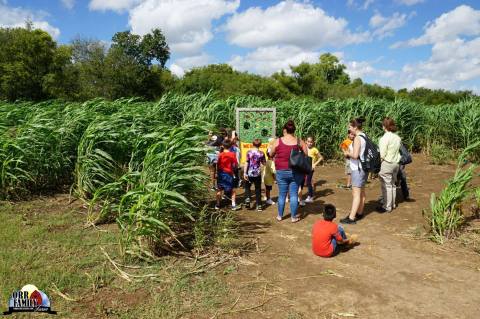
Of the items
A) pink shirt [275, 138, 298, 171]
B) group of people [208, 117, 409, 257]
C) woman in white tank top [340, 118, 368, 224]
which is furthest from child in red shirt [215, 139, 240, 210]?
woman in white tank top [340, 118, 368, 224]

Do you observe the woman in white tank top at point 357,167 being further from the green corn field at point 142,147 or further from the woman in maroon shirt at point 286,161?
the green corn field at point 142,147

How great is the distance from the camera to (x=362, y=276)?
4.10 m

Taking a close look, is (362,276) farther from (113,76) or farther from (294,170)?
(113,76)

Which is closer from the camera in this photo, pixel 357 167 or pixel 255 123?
pixel 357 167

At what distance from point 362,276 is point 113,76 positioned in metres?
34.2

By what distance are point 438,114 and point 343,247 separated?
1169cm

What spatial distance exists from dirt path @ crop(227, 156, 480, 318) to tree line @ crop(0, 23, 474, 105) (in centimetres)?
1644

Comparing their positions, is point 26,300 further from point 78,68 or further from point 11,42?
point 78,68

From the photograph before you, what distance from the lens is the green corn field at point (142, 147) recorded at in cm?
456

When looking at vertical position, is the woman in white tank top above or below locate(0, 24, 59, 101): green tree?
below

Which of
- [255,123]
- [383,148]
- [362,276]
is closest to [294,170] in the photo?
[383,148]

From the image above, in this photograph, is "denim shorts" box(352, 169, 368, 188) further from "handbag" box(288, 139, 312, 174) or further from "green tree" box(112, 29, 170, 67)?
"green tree" box(112, 29, 170, 67)

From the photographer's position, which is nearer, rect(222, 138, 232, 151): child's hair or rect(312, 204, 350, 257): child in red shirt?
rect(312, 204, 350, 257): child in red shirt

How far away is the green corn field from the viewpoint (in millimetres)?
4559
